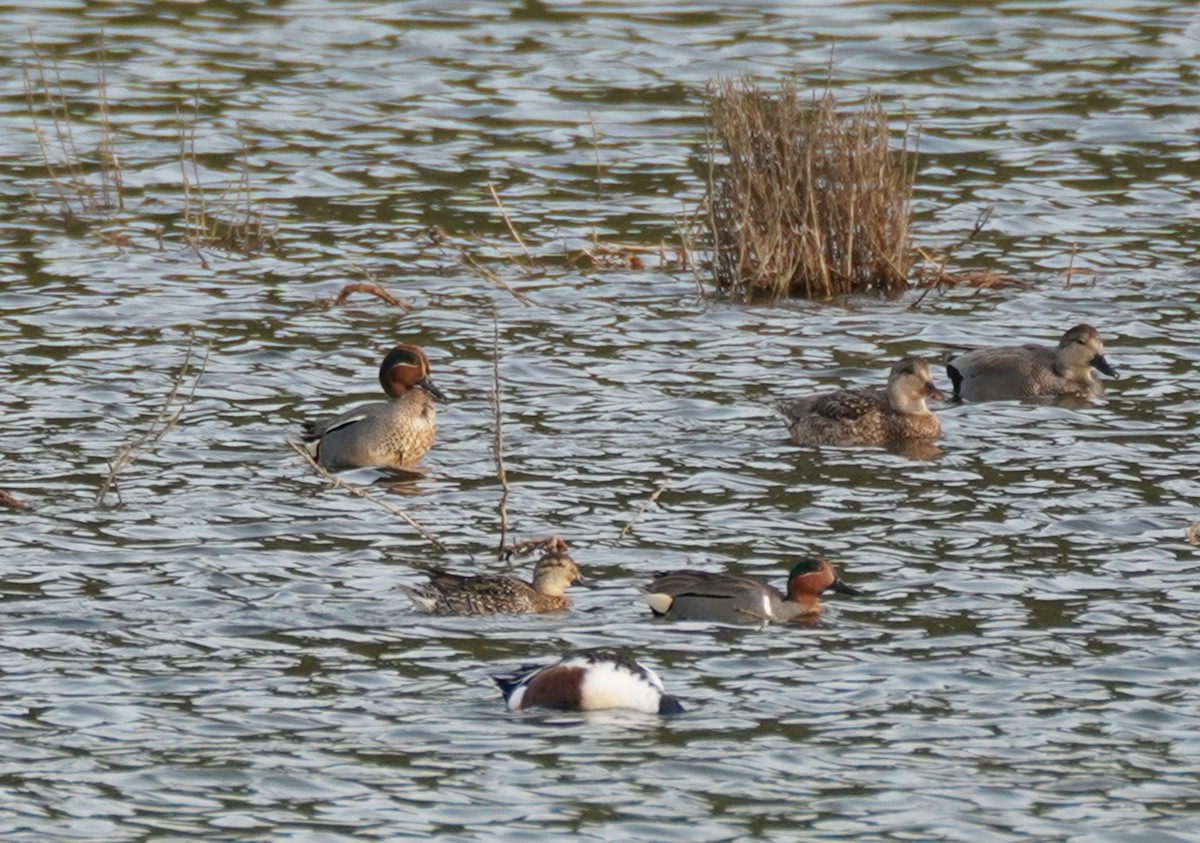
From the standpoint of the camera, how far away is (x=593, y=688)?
355 inches

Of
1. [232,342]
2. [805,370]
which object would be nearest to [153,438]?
[232,342]

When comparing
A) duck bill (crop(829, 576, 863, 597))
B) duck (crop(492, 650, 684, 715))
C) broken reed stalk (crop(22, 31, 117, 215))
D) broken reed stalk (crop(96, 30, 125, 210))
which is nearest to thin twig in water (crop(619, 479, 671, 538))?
duck bill (crop(829, 576, 863, 597))

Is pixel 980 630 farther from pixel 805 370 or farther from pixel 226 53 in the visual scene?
pixel 226 53

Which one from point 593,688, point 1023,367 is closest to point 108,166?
point 1023,367

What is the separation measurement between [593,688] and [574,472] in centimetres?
377

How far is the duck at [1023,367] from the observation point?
1444 cm

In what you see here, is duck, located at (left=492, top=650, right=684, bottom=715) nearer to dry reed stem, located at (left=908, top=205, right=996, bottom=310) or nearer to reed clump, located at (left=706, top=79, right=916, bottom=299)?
reed clump, located at (left=706, top=79, right=916, bottom=299)

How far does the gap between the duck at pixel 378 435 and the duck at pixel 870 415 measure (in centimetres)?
193

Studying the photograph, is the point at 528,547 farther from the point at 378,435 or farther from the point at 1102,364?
the point at 1102,364

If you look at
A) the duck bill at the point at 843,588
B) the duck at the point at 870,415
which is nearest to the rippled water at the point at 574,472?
the duck bill at the point at 843,588

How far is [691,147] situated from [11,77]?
656 centimetres

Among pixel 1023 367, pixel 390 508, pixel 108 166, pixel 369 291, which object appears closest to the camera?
pixel 390 508

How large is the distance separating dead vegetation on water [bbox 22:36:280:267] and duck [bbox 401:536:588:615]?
780 cm

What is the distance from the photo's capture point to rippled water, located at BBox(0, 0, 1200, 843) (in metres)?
8.55
